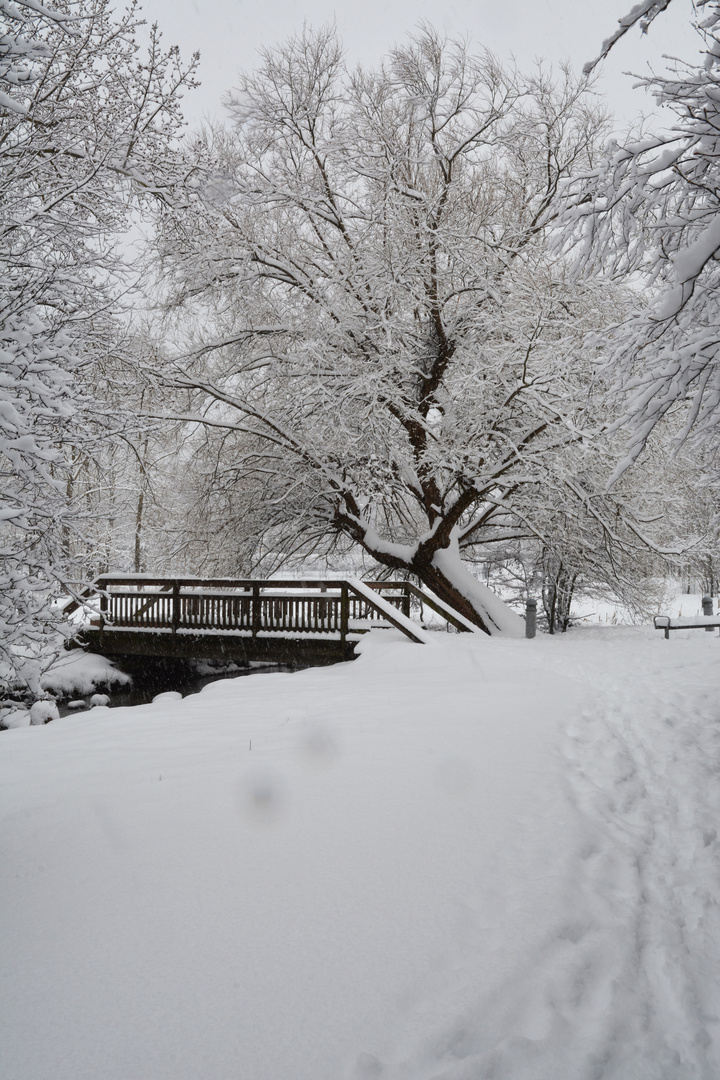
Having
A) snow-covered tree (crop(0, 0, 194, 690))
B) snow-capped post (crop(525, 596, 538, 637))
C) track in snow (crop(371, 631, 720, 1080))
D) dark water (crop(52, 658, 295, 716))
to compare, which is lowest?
dark water (crop(52, 658, 295, 716))

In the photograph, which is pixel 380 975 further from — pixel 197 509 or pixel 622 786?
pixel 197 509

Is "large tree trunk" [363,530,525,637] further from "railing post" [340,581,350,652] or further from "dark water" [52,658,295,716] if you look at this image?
"dark water" [52,658,295,716]

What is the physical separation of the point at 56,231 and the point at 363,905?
4791 millimetres

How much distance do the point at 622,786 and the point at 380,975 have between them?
8.42 ft

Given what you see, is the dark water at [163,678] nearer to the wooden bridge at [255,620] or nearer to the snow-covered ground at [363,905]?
the wooden bridge at [255,620]

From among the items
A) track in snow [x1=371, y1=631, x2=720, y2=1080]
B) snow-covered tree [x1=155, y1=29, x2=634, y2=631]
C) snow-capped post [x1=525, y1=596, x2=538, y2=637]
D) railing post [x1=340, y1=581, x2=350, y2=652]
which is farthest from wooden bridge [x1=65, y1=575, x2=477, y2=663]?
track in snow [x1=371, y1=631, x2=720, y2=1080]

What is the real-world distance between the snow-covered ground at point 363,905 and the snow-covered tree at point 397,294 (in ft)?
28.9

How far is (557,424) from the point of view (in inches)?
496

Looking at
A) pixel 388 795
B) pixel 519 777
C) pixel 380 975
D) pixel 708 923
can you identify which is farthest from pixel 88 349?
pixel 708 923

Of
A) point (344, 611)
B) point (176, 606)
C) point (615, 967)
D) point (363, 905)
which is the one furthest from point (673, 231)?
point (176, 606)

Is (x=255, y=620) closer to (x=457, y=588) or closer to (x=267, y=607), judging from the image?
(x=267, y=607)

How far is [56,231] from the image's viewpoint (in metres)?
4.90

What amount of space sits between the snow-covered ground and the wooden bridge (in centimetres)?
612

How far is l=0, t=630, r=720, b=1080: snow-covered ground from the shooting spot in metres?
2.08
